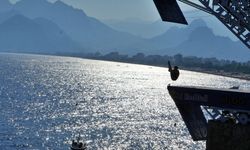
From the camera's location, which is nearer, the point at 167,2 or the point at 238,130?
the point at 238,130

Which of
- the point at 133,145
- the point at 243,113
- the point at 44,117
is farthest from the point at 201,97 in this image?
the point at 44,117

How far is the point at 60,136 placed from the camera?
108250mm

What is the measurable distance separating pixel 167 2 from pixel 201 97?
8.01m

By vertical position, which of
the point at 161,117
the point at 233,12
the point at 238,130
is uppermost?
the point at 233,12

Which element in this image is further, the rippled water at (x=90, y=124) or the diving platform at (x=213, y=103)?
the rippled water at (x=90, y=124)

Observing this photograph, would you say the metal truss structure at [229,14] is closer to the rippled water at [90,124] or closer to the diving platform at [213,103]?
the diving platform at [213,103]

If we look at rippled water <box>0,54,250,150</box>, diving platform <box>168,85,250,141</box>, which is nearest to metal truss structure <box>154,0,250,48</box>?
diving platform <box>168,85,250,141</box>

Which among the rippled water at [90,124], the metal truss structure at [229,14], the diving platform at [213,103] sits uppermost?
the metal truss structure at [229,14]

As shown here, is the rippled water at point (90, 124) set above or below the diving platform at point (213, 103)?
below

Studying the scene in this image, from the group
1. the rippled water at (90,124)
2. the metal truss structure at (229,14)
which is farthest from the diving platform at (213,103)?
the rippled water at (90,124)

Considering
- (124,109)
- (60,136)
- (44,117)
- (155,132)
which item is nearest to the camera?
(60,136)

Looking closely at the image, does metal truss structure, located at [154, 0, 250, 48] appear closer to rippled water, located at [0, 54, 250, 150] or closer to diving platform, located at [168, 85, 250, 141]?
diving platform, located at [168, 85, 250, 141]

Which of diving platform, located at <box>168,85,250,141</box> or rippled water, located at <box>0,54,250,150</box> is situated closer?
diving platform, located at <box>168,85,250,141</box>

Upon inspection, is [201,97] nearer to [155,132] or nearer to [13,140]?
[13,140]
